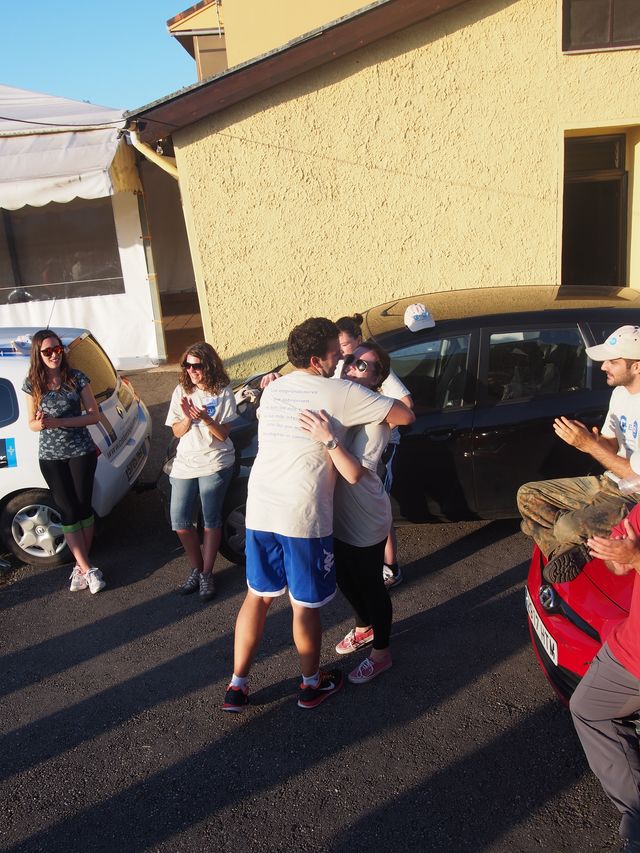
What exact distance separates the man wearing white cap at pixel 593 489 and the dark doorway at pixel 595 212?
6.30 m

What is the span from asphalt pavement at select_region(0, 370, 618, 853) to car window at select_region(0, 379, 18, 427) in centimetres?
120

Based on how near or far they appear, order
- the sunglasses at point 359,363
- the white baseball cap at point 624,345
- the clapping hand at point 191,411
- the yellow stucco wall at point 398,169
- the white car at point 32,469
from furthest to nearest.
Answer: the yellow stucco wall at point 398,169 → the white car at point 32,469 → the clapping hand at point 191,411 → the sunglasses at point 359,363 → the white baseball cap at point 624,345

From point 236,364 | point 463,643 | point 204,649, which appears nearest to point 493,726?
point 463,643

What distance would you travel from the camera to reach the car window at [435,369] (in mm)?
4738

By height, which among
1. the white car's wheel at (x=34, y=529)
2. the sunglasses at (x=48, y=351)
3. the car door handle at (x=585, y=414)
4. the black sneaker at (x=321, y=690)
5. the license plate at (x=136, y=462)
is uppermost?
the sunglasses at (x=48, y=351)

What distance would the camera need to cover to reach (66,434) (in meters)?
4.72

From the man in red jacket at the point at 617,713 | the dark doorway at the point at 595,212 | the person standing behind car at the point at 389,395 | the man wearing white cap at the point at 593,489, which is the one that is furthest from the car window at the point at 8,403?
the dark doorway at the point at 595,212

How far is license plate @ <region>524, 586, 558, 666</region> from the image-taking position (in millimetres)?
3018

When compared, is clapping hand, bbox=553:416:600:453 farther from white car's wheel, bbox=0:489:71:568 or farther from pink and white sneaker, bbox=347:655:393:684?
white car's wheel, bbox=0:489:71:568

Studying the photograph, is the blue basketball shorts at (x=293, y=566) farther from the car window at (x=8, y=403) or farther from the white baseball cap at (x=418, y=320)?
the car window at (x=8, y=403)

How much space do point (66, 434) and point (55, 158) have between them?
6.28 m

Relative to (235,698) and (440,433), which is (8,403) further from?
(440,433)

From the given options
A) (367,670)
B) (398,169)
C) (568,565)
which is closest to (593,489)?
(568,565)

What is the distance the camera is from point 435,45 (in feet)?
25.3
